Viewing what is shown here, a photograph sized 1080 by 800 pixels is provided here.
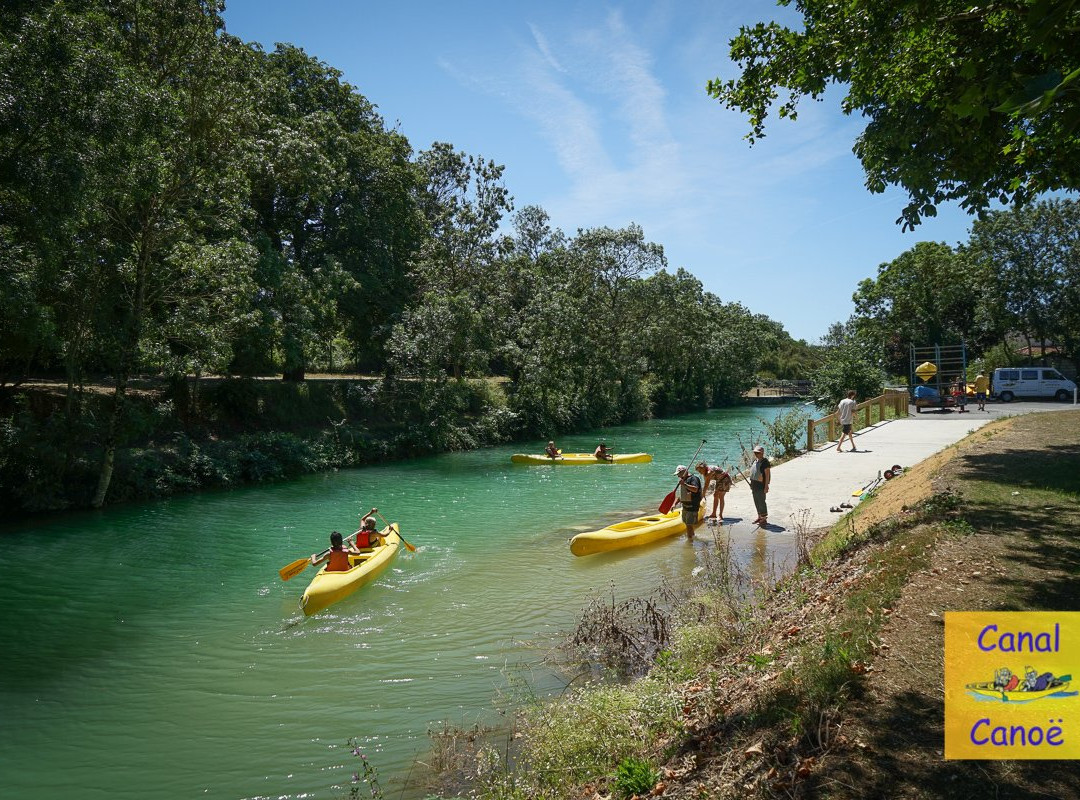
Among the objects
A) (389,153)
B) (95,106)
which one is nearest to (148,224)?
(95,106)

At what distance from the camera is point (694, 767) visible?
4031 mm

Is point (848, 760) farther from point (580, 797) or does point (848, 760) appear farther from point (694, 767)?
point (580, 797)

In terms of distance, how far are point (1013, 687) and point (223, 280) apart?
1986 cm

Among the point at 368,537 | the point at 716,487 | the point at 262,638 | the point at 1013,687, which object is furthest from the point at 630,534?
the point at 1013,687

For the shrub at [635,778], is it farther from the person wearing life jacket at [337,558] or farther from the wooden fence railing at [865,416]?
the wooden fence railing at [865,416]

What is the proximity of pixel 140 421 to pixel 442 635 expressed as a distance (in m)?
14.1

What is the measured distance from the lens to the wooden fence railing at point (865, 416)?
19.9 meters

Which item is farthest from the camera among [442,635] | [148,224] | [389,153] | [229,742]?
[389,153]

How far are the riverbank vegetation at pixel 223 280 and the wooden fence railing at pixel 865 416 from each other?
1511 cm

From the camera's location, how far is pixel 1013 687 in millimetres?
3082

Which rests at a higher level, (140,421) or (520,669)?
(140,421)

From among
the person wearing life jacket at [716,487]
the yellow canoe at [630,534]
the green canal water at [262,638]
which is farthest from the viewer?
the person wearing life jacket at [716,487]

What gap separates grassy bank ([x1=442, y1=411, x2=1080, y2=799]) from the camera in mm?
3547

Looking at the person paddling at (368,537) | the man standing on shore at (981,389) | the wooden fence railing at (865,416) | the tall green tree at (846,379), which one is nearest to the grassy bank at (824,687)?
the person paddling at (368,537)
